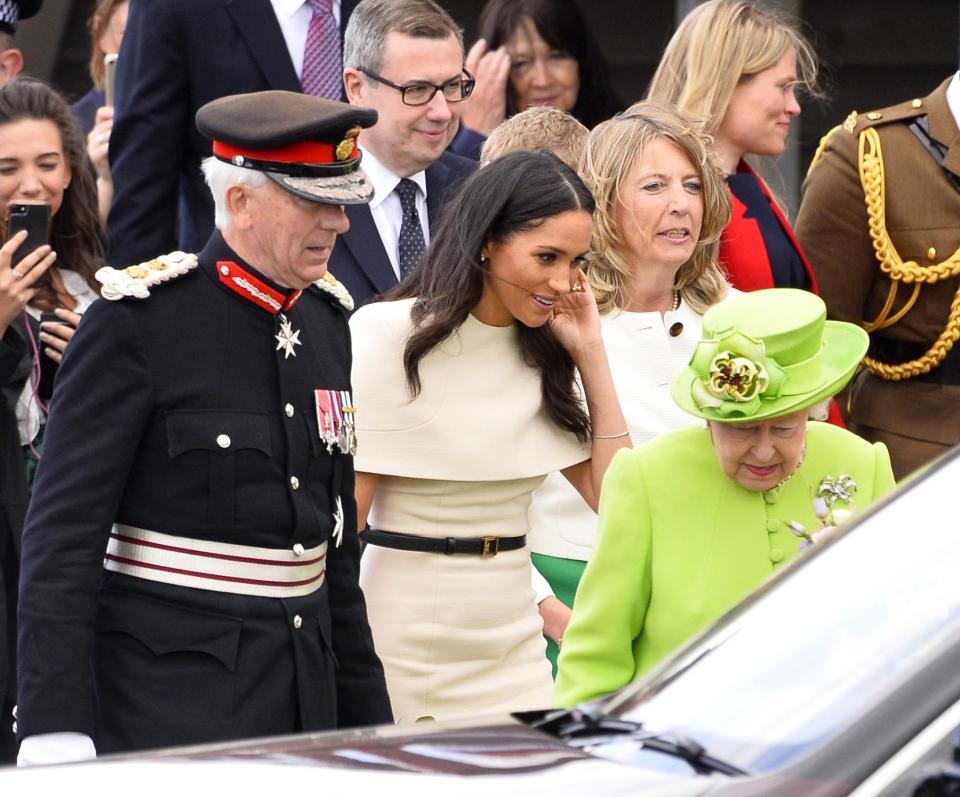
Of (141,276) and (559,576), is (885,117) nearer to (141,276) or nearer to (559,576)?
(559,576)

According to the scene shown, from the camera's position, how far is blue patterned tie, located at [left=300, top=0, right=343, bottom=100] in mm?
5582

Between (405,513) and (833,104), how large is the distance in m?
7.66

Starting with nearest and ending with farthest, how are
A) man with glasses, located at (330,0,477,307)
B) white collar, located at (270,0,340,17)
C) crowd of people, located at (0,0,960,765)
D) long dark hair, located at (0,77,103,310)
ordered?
crowd of people, located at (0,0,960,765) → man with glasses, located at (330,0,477,307) → long dark hair, located at (0,77,103,310) → white collar, located at (270,0,340,17)

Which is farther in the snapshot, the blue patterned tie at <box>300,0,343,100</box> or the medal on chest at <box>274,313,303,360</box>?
the blue patterned tie at <box>300,0,343,100</box>

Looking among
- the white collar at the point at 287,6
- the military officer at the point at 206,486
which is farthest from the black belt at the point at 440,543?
the white collar at the point at 287,6

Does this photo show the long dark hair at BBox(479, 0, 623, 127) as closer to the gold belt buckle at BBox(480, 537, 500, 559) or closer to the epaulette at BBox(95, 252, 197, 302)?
Answer: the gold belt buckle at BBox(480, 537, 500, 559)

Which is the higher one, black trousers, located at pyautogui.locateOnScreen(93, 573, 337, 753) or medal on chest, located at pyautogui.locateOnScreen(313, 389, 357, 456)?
medal on chest, located at pyautogui.locateOnScreen(313, 389, 357, 456)

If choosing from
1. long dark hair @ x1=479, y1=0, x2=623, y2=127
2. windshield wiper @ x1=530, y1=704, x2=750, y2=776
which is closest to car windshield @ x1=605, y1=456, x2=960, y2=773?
windshield wiper @ x1=530, y1=704, x2=750, y2=776

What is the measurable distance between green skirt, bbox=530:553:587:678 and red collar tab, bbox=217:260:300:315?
1.29m

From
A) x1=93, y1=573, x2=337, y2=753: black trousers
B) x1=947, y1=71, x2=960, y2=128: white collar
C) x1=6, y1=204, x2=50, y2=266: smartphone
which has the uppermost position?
x1=947, y1=71, x2=960, y2=128: white collar

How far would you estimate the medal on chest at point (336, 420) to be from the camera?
3732mm

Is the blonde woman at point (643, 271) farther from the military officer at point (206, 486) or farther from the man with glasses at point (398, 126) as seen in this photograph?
the military officer at point (206, 486)

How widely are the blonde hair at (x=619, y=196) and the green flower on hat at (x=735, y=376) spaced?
1.30 metres

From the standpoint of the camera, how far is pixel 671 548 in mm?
3516
